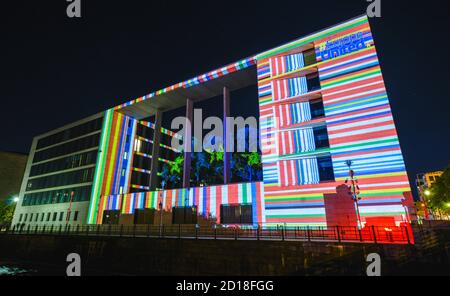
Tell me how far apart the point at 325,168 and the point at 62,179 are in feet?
156

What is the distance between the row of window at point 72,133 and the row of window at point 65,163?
4463mm

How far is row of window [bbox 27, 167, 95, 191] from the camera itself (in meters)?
43.9

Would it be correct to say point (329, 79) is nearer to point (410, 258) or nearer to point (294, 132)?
point (294, 132)

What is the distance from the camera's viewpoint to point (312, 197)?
24.7 meters

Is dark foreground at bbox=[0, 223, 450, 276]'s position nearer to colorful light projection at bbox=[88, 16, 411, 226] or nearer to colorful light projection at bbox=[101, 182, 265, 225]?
colorful light projection at bbox=[88, 16, 411, 226]

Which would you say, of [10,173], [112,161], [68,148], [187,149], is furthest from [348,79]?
[10,173]

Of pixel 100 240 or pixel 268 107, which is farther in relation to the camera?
pixel 268 107

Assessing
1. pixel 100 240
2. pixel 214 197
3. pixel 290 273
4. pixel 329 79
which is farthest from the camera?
pixel 214 197

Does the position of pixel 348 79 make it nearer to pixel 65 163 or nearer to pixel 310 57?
pixel 310 57

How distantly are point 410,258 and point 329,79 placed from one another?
64.0 ft

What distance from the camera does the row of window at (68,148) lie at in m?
46.2

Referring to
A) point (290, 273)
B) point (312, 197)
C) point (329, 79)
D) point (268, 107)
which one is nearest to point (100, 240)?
point (290, 273)

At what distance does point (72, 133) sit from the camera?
51000 mm

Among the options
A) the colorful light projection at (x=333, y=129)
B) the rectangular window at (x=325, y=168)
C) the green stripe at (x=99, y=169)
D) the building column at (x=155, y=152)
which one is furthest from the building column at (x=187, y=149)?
the rectangular window at (x=325, y=168)
